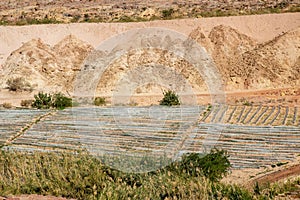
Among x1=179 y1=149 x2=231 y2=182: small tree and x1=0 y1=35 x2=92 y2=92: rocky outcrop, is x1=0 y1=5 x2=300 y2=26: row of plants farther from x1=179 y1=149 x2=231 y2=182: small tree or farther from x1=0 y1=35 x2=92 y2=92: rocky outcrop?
x1=179 y1=149 x2=231 y2=182: small tree

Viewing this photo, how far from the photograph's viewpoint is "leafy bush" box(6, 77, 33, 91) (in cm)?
2652

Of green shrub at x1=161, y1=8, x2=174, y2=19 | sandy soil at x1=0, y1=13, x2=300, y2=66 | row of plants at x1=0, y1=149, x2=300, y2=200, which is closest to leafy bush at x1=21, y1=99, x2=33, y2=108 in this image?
sandy soil at x1=0, y1=13, x2=300, y2=66

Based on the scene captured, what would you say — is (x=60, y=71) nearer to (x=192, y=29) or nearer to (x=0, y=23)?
(x=192, y=29)

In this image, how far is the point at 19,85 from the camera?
26484 millimetres

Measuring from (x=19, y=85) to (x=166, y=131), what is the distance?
12809mm

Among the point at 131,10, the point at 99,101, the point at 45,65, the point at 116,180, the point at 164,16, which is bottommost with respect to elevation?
the point at 99,101

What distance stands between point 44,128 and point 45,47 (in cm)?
1320

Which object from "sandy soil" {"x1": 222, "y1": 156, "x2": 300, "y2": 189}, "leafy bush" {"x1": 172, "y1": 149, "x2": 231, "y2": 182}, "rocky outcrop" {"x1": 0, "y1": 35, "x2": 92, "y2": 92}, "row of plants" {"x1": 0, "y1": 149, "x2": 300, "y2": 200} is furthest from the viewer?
"rocky outcrop" {"x1": 0, "y1": 35, "x2": 92, "y2": 92}

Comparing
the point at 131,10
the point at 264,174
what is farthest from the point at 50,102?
the point at 131,10

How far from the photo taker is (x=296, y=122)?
16.8m

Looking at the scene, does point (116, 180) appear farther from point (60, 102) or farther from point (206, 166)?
point (60, 102)

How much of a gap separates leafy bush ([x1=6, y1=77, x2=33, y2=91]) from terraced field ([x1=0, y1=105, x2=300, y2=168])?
5.87 meters

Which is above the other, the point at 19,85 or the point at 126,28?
the point at 126,28

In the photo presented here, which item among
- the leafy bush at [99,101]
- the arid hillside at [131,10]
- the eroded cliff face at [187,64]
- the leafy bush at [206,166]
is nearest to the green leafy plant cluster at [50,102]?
the leafy bush at [99,101]
